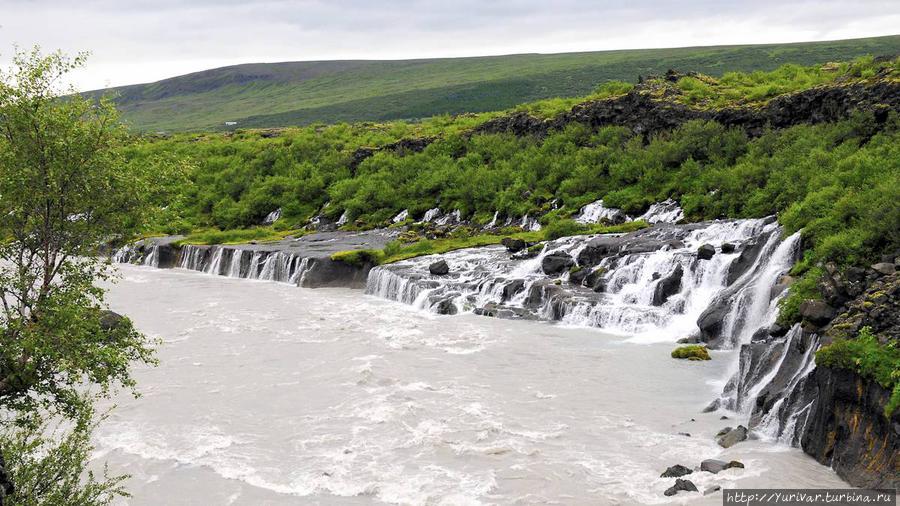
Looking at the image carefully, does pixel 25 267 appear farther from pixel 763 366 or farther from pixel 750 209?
pixel 750 209

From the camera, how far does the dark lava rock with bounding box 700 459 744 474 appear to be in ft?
63.5

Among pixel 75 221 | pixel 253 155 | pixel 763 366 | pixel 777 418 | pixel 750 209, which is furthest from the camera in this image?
pixel 253 155

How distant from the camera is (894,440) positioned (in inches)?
698

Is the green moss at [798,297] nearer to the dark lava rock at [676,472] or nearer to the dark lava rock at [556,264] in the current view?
the dark lava rock at [676,472]

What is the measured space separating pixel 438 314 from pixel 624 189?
79.0ft

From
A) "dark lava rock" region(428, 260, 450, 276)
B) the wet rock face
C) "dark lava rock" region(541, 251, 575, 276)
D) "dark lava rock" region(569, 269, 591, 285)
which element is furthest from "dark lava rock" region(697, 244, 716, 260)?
the wet rock face

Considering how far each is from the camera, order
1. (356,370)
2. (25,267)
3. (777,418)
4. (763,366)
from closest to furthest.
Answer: (25,267) → (777,418) → (763,366) → (356,370)

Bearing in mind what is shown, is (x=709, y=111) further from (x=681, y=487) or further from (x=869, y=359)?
(x=681, y=487)

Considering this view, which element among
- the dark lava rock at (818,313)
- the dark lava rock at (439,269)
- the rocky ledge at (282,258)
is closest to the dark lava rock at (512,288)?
the dark lava rock at (439,269)

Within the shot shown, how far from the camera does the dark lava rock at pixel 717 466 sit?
762 inches

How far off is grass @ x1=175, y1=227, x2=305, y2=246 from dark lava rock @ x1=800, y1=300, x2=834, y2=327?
52.3m

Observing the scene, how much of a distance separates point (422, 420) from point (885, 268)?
49.0 ft

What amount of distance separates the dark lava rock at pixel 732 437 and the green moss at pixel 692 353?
9334mm

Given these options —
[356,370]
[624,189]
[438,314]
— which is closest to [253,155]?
[624,189]
